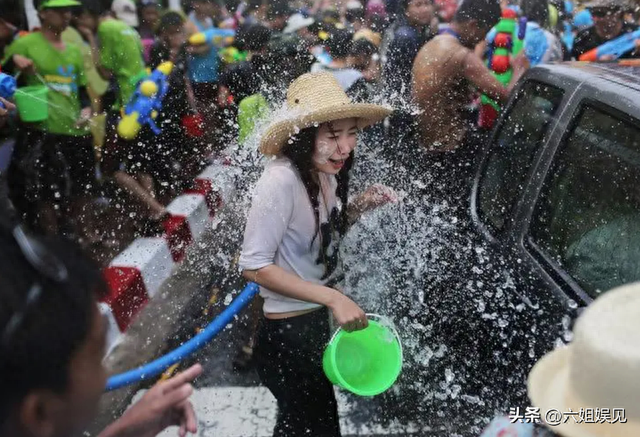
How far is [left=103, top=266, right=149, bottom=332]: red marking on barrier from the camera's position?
3752 mm

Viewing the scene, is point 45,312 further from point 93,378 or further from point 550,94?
point 550,94

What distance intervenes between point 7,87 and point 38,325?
407cm

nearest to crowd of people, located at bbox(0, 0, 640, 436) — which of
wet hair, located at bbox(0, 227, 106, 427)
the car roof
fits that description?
wet hair, located at bbox(0, 227, 106, 427)

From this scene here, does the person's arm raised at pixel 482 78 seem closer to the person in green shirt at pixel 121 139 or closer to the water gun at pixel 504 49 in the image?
the water gun at pixel 504 49

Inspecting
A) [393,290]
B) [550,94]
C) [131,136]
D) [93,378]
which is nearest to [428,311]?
[393,290]

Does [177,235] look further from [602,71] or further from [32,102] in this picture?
[602,71]

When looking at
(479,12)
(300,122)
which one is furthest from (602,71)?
(479,12)

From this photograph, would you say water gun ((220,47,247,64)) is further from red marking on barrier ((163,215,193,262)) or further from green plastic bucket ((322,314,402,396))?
green plastic bucket ((322,314,402,396))

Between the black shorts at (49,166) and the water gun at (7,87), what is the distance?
0.35 meters

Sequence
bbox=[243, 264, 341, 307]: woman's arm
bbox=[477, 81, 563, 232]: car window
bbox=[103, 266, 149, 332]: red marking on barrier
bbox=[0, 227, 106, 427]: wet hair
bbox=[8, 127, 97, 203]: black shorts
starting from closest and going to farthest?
bbox=[0, 227, 106, 427]: wet hair → bbox=[243, 264, 341, 307]: woman's arm → bbox=[477, 81, 563, 232]: car window → bbox=[103, 266, 149, 332]: red marking on barrier → bbox=[8, 127, 97, 203]: black shorts

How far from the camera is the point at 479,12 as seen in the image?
462cm

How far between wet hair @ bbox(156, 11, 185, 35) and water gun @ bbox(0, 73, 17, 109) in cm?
208

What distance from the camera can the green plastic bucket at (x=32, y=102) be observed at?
461cm

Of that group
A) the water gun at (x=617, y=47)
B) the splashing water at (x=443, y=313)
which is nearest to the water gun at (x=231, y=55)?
the water gun at (x=617, y=47)
